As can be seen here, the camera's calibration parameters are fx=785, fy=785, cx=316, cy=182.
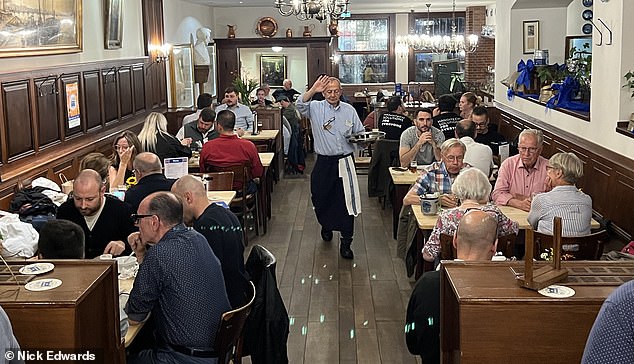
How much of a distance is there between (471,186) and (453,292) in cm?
206

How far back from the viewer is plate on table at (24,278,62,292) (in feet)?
9.42

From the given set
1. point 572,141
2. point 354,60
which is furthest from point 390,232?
point 354,60

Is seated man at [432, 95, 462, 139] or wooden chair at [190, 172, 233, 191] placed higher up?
seated man at [432, 95, 462, 139]

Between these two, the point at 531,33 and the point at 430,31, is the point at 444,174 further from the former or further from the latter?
the point at 430,31

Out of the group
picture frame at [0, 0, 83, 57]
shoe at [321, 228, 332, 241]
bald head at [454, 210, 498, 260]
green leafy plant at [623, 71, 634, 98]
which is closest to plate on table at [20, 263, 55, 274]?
bald head at [454, 210, 498, 260]

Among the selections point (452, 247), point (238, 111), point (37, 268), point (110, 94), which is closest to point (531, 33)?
point (238, 111)

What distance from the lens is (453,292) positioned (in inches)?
112

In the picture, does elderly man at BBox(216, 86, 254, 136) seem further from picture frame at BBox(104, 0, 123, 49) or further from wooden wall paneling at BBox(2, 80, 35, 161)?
wooden wall paneling at BBox(2, 80, 35, 161)

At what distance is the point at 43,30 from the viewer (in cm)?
780

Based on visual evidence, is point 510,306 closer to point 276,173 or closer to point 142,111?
point 276,173

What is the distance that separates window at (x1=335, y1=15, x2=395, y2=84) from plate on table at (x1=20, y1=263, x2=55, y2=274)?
16804 mm

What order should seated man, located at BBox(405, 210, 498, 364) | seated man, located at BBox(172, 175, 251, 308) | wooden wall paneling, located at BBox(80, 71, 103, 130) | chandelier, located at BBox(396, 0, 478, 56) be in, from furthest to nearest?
1. chandelier, located at BBox(396, 0, 478, 56)
2. wooden wall paneling, located at BBox(80, 71, 103, 130)
3. seated man, located at BBox(172, 175, 251, 308)
4. seated man, located at BBox(405, 210, 498, 364)

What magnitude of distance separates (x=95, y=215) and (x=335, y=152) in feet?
9.92

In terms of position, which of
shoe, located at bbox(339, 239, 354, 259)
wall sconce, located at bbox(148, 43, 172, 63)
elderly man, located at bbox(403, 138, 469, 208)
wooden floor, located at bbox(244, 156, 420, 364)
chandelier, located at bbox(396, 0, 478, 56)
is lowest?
wooden floor, located at bbox(244, 156, 420, 364)
